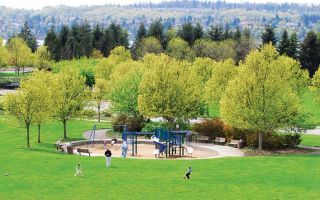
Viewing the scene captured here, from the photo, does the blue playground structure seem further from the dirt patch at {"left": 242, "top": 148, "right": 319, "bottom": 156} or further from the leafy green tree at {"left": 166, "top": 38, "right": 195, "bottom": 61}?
the leafy green tree at {"left": 166, "top": 38, "right": 195, "bottom": 61}

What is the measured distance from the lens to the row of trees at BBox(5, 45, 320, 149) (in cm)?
6038

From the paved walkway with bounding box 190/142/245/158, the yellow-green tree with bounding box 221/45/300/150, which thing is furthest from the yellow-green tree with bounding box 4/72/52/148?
the yellow-green tree with bounding box 221/45/300/150

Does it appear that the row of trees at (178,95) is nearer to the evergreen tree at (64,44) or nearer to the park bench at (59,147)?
the park bench at (59,147)

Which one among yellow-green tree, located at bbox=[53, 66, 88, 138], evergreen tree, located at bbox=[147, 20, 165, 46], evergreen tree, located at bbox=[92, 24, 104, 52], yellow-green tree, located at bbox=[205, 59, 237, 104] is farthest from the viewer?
evergreen tree, located at bbox=[92, 24, 104, 52]

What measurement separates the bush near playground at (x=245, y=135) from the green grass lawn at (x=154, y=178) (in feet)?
24.7

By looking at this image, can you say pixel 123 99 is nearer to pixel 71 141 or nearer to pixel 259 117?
pixel 71 141

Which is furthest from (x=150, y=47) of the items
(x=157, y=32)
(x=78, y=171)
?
(x=78, y=171)

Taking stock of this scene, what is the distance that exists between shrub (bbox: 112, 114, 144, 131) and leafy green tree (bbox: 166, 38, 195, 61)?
55714 mm

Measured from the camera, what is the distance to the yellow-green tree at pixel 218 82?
85062 millimetres

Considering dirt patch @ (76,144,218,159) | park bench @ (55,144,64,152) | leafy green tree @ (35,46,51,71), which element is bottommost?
dirt patch @ (76,144,218,159)

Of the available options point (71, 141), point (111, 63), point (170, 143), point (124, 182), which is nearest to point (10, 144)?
point (71, 141)

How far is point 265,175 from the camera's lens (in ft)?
152

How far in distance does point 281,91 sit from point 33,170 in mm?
25712

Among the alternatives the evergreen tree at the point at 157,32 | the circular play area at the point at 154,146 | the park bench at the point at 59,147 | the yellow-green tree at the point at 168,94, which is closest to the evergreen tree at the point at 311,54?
the evergreen tree at the point at 157,32
